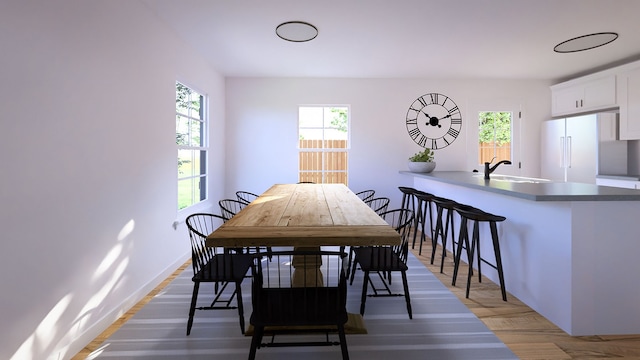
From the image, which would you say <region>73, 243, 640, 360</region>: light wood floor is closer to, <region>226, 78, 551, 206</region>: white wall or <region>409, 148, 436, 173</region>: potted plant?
<region>409, 148, 436, 173</region>: potted plant

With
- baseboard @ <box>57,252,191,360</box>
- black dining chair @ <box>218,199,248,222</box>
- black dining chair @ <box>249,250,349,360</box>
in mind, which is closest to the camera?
black dining chair @ <box>249,250,349,360</box>

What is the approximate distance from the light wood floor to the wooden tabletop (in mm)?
1174

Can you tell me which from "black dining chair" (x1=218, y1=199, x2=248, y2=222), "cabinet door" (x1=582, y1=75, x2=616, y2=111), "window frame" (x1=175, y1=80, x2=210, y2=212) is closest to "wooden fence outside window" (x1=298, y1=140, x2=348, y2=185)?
"black dining chair" (x1=218, y1=199, x2=248, y2=222)

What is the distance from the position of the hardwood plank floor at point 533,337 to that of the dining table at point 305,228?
1171 millimetres

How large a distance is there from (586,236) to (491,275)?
1132mm

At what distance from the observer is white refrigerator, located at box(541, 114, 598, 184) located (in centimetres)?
455

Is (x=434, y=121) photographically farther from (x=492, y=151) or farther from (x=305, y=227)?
(x=305, y=227)

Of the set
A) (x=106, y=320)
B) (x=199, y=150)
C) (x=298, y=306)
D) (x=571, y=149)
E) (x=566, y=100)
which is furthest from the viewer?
(x=566, y=100)

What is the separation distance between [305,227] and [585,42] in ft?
13.3

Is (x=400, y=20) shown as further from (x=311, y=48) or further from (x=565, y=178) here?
(x=565, y=178)

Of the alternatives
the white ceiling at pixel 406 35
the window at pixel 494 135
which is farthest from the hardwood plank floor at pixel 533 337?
the window at pixel 494 135

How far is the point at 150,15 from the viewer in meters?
3.00

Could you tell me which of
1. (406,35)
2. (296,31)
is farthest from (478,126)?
(296,31)

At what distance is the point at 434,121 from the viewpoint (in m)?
5.57
